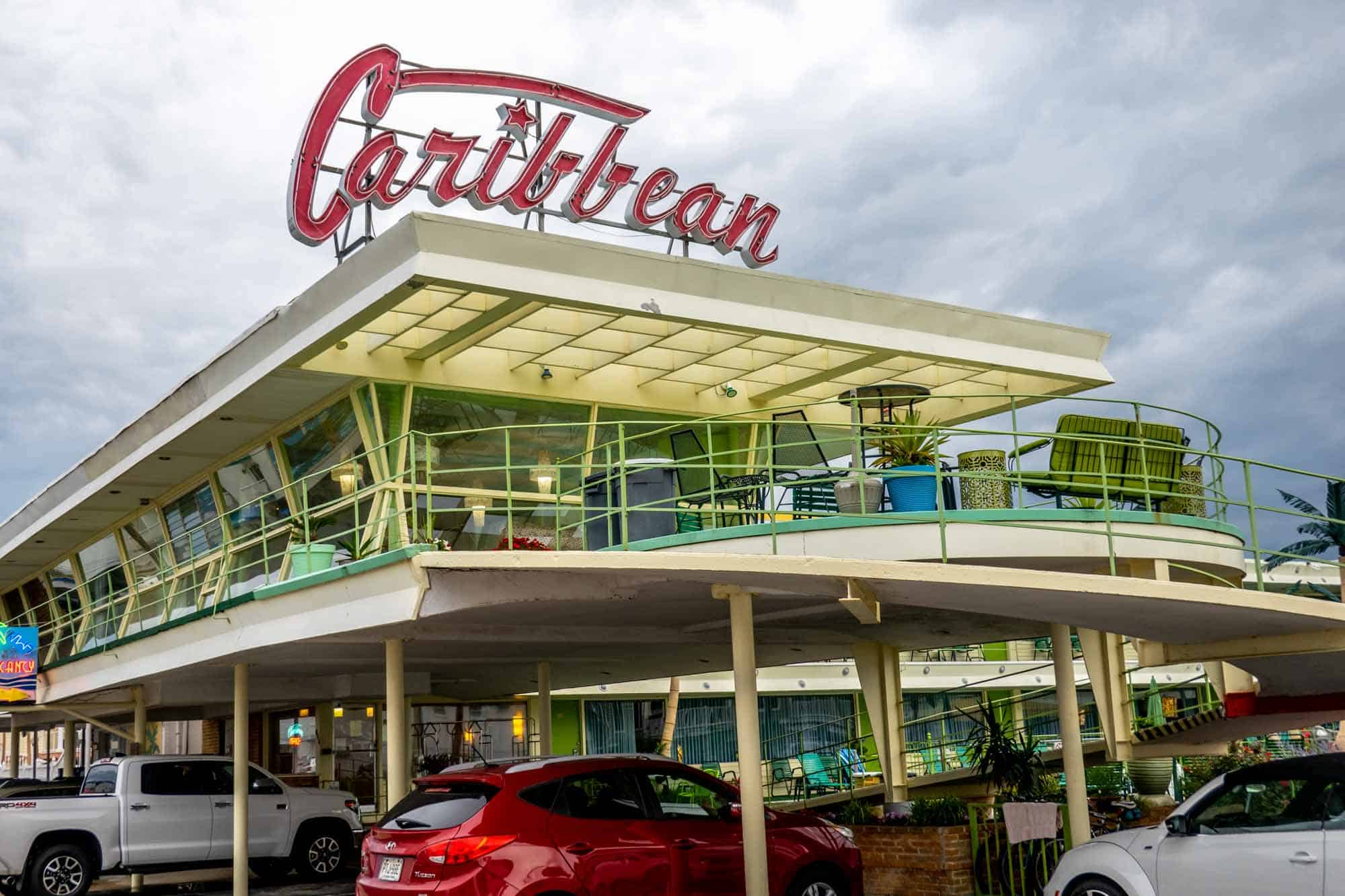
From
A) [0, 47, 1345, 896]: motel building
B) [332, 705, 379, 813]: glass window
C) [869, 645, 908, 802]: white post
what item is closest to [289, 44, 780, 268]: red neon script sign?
[0, 47, 1345, 896]: motel building

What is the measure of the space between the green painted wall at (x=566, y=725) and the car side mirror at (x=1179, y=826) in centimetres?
2302

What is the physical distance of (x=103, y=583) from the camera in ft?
88.0

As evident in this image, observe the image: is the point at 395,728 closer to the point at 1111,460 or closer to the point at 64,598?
the point at 1111,460

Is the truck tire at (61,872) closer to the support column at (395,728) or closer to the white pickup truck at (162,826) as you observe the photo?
the white pickup truck at (162,826)

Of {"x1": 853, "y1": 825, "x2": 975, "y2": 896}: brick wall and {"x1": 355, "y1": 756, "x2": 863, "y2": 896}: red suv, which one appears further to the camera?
{"x1": 853, "y1": 825, "x2": 975, "y2": 896}: brick wall

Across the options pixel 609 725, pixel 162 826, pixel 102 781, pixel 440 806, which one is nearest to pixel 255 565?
pixel 102 781

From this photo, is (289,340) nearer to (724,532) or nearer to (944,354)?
(724,532)

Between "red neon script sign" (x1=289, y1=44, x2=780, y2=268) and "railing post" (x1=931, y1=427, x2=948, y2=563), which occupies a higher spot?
"red neon script sign" (x1=289, y1=44, x2=780, y2=268)

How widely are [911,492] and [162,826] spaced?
11.1 m

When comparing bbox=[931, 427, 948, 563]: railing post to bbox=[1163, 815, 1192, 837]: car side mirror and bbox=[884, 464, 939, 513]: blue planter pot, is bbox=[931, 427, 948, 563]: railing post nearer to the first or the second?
bbox=[884, 464, 939, 513]: blue planter pot

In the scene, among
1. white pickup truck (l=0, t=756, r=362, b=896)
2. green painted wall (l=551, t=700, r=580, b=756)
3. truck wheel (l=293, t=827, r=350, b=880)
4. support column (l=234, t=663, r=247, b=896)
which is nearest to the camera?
support column (l=234, t=663, r=247, b=896)

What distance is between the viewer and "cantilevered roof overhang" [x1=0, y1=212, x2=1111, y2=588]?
14258 mm

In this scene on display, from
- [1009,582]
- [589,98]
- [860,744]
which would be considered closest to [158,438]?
[589,98]

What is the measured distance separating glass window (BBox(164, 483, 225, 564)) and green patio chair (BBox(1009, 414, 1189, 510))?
12.4 m
